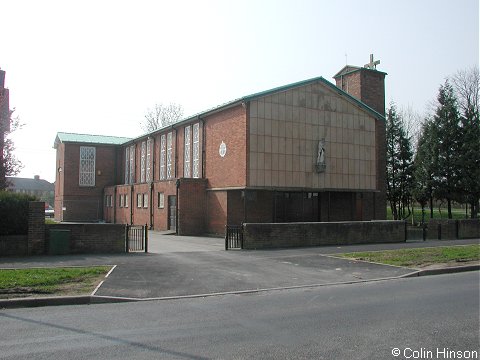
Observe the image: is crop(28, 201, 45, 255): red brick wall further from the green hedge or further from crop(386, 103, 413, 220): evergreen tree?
crop(386, 103, 413, 220): evergreen tree

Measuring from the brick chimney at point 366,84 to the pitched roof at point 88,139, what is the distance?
80.1 feet

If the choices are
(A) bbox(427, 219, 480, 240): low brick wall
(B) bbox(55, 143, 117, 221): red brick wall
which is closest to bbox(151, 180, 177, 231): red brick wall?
(A) bbox(427, 219, 480, 240): low brick wall

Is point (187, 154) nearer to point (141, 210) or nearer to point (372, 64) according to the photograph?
point (141, 210)

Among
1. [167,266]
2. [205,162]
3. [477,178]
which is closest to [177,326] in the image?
[167,266]

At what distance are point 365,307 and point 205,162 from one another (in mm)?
22338

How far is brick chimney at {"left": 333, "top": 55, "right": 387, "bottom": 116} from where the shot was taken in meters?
34.8

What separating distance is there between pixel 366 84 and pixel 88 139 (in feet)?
98.6

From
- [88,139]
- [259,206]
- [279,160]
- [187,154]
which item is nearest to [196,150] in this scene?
[187,154]

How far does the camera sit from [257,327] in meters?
6.89

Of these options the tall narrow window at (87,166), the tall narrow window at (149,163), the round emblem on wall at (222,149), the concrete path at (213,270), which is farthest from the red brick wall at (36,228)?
the tall narrow window at (87,166)

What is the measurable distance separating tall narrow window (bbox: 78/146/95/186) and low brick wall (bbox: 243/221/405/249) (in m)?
32.9

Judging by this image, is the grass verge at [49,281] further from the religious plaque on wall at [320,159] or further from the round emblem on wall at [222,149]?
the religious plaque on wall at [320,159]

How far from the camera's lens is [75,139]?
48.1 metres

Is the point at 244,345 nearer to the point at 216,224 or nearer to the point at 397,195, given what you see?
the point at 216,224
